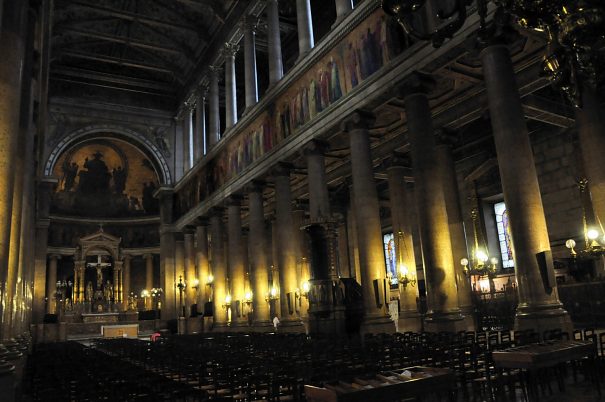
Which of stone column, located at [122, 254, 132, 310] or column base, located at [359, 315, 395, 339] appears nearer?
column base, located at [359, 315, 395, 339]

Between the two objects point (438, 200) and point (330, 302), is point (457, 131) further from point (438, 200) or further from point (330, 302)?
point (330, 302)

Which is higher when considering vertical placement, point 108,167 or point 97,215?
point 108,167

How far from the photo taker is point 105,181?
1610 inches

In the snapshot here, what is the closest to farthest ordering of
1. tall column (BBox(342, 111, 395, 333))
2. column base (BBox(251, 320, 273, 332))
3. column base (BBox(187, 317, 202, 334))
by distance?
tall column (BBox(342, 111, 395, 333)), column base (BBox(251, 320, 273, 332)), column base (BBox(187, 317, 202, 334))

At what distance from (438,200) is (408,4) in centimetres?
1003

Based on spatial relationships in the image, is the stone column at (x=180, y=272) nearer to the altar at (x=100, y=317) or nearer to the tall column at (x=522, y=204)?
the altar at (x=100, y=317)

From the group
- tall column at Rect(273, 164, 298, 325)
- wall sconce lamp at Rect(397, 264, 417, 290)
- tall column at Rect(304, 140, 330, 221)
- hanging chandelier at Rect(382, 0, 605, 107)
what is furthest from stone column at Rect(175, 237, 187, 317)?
hanging chandelier at Rect(382, 0, 605, 107)

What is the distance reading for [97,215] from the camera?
1604 inches

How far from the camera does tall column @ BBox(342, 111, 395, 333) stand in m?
15.9

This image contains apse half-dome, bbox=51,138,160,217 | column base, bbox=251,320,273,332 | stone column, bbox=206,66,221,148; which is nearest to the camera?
column base, bbox=251,320,273,332

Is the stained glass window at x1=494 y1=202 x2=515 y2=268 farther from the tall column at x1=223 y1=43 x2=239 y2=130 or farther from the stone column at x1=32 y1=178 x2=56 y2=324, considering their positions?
the stone column at x1=32 y1=178 x2=56 y2=324

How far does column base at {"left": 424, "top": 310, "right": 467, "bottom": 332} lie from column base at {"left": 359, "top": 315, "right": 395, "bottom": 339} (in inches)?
105

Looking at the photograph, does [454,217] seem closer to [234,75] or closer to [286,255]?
[286,255]

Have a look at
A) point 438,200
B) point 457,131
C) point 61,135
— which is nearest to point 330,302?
point 438,200
